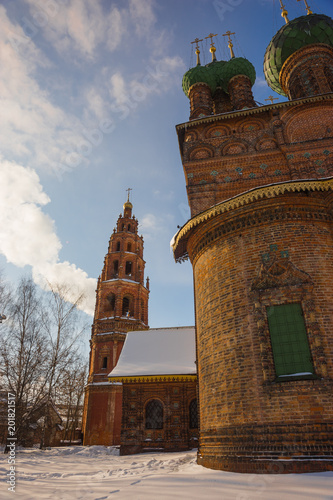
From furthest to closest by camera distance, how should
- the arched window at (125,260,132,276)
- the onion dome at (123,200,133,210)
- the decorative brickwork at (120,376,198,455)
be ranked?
the onion dome at (123,200,133,210) < the arched window at (125,260,132,276) < the decorative brickwork at (120,376,198,455)

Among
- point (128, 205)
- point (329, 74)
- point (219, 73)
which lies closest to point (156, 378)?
point (219, 73)

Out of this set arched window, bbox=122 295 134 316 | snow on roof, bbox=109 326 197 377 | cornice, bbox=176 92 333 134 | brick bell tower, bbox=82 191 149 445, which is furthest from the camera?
arched window, bbox=122 295 134 316

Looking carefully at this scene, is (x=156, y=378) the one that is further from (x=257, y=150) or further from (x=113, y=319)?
(x=113, y=319)

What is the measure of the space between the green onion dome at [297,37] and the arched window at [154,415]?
15847 mm

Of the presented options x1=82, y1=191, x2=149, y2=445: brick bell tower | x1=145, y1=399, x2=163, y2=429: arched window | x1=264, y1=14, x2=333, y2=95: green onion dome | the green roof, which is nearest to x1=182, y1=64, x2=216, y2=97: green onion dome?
the green roof

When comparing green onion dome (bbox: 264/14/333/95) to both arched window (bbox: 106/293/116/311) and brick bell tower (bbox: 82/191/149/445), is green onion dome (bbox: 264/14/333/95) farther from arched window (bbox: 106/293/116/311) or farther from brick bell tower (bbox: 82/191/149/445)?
arched window (bbox: 106/293/116/311)

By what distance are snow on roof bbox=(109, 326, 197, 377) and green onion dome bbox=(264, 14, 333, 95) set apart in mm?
13449

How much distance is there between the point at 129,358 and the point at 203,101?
12463 mm

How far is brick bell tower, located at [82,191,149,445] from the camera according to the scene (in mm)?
22455

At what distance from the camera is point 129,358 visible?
16422 millimetres

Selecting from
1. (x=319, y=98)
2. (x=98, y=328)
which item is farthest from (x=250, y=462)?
(x=98, y=328)

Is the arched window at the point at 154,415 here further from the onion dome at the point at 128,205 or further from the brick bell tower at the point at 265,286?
the onion dome at the point at 128,205

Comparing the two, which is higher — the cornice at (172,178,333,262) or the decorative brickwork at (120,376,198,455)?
the cornice at (172,178,333,262)

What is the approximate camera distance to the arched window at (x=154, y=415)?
14962 millimetres
